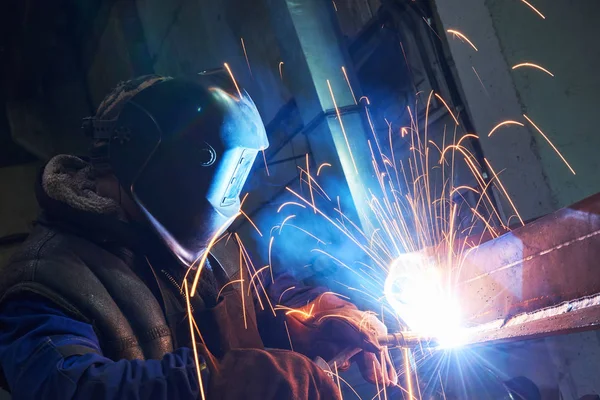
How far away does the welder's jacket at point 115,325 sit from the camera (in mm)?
1371

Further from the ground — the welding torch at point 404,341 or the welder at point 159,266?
the welder at point 159,266

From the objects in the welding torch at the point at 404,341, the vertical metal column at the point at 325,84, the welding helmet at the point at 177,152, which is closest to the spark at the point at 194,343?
the welding helmet at the point at 177,152

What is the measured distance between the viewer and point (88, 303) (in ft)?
5.28

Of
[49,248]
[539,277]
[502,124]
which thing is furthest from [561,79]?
[49,248]

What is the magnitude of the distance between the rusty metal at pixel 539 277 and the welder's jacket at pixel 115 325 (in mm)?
505

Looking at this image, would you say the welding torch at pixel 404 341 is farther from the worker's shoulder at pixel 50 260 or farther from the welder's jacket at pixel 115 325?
the worker's shoulder at pixel 50 260

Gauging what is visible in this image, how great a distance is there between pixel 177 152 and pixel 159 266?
424 mm

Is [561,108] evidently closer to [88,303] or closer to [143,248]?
[143,248]

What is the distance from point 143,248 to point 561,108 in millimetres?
1816

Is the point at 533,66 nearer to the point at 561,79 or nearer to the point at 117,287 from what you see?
the point at 561,79

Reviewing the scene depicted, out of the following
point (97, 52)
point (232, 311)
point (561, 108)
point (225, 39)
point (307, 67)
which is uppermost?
point (97, 52)

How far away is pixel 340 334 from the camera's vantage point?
199 cm

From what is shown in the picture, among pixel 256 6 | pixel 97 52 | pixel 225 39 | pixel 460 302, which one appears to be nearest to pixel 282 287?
pixel 460 302

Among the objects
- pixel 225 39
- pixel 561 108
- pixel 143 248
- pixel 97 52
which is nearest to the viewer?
pixel 143 248
